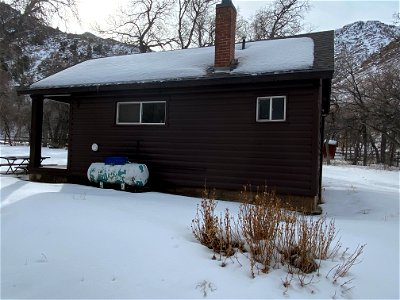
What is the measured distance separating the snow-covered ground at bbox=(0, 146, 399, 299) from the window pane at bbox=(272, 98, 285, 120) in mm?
3614

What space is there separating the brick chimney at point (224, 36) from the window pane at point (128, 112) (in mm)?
2759

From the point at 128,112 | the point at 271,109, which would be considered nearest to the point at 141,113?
the point at 128,112

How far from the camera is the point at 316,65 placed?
8.15 metres

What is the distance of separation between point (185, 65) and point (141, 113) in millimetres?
2030

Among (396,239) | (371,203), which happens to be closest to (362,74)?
(371,203)

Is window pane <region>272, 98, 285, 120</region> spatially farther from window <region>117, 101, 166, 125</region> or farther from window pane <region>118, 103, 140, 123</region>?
window pane <region>118, 103, 140, 123</region>

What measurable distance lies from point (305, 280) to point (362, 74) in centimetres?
3485

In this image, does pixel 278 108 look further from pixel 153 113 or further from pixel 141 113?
pixel 141 113

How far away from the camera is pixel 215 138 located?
31.0ft

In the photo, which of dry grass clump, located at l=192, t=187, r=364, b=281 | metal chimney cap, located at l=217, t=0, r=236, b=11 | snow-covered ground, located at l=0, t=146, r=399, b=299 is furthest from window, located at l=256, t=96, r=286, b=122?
dry grass clump, located at l=192, t=187, r=364, b=281

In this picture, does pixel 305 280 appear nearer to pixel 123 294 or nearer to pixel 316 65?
pixel 123 294

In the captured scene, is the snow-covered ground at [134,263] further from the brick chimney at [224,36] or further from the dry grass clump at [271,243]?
the brick chimney at [224,36]

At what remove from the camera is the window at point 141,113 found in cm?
1027

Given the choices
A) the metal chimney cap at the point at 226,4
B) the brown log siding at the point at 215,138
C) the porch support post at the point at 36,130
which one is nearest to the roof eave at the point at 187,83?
the brown log siding at the point at 215,138
